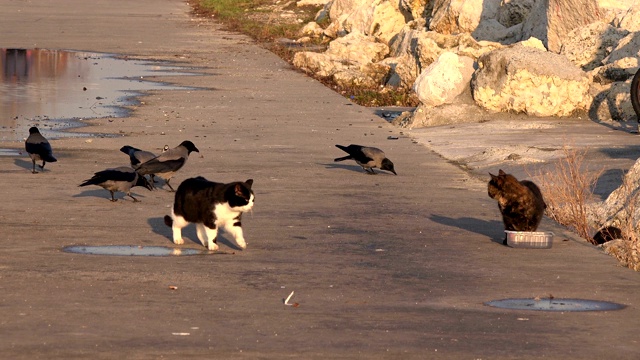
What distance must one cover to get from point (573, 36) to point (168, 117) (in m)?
9.15

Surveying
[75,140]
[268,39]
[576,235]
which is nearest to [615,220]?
[576,235]

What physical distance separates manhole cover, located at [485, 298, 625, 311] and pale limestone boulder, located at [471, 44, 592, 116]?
45.6ft

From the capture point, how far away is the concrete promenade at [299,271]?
27.7 ft

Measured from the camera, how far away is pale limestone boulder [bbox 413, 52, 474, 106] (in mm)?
23891

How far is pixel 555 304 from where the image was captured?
980 centimetres

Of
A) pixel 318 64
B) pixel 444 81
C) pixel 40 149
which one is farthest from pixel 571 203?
pixel 318 64

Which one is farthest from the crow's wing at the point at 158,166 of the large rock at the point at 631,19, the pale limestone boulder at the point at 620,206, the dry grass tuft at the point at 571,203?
the large rock at the point at 631,19

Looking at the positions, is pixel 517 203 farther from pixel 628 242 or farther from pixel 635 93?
pixel 635 93

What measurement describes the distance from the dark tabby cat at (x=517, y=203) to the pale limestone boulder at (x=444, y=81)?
1137cm

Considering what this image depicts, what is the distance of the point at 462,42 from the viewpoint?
2917cm

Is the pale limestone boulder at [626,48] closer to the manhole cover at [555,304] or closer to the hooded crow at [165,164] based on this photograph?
the hooded crow at [165,164]

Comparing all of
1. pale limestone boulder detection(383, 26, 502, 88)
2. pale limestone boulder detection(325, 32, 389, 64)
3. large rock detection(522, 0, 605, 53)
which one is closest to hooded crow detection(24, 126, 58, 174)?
pale limestone boulder detection(383, 26, 502, 88)

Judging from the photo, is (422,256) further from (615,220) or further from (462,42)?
(462,42)

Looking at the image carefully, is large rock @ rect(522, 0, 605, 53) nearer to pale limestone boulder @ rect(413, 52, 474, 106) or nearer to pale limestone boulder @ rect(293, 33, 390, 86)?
pale limestone boulder @ rect(293, 33, 390, 86)
